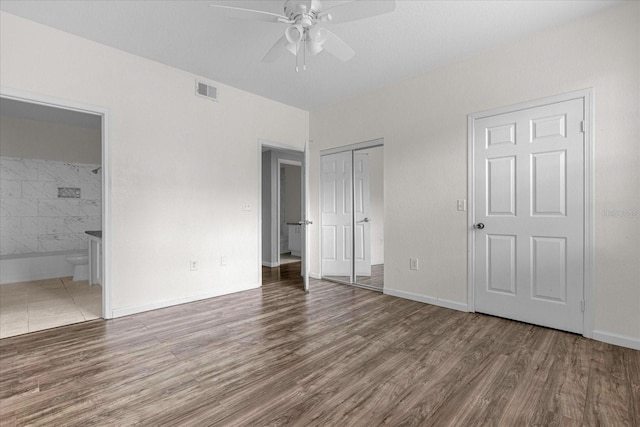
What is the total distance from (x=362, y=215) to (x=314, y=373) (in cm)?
321

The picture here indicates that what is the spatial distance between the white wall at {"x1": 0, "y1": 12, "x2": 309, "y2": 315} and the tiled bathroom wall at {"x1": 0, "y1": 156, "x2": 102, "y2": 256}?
324 centimetres

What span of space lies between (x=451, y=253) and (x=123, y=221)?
11.6ft

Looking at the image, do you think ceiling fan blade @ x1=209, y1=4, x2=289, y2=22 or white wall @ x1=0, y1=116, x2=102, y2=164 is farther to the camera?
white wall @ x1=0, y1=116, x2=102, y2=164

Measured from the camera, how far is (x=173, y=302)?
3520mm

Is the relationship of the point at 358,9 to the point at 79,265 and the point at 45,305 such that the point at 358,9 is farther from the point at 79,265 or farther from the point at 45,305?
the point at 79,265

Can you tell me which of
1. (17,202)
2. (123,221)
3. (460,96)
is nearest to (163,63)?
(123,221)

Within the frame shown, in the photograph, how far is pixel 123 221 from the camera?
10.4ft

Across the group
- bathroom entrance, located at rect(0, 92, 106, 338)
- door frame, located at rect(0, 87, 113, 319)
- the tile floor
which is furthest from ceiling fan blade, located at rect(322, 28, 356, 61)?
bathroom entrance, located at rect(0, 92, 106, 338)

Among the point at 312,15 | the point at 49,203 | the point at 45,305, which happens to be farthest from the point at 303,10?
the point at 49,203

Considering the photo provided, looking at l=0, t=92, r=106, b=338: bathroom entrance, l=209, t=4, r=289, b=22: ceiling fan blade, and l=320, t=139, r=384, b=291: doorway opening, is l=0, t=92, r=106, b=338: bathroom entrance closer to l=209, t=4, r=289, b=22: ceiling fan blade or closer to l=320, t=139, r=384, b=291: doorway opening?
l=320, t=139, r=384, b=291: doorway opening

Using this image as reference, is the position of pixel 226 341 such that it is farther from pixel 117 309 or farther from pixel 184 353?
pixel 117 309

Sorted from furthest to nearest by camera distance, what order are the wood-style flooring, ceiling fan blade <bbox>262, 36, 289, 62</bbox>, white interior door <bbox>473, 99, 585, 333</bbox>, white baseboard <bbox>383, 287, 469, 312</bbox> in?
the wood-style flooring, white baseboard <bbox>383, 287, 469, 312</bbox>, white interior door <bbox>473, 99, 585, 333</bbox>, ceiling fan blade <bbox>262, 36, 289, 62</bbox>

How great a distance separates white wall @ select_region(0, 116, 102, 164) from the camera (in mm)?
4922

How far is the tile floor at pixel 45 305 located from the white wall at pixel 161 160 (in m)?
0.56
